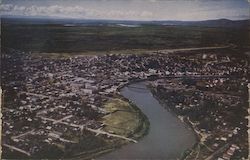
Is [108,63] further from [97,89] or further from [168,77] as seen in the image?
[168,77]

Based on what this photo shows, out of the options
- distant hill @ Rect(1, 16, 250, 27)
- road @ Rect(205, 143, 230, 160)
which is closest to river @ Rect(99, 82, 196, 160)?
road @ Rect(205, 143, 230, 160)

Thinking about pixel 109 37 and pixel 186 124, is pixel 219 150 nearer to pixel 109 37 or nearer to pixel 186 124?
pixel 186 124

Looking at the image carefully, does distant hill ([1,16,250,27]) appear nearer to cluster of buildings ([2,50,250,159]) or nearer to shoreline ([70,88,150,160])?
cluster of buildings ([2,50,250,159])

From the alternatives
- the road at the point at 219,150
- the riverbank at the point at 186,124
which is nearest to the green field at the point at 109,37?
the riverbank at the point at 186,124

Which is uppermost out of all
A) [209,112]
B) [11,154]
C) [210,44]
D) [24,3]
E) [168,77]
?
[24,3]

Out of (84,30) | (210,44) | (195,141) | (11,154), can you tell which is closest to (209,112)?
(195,141)

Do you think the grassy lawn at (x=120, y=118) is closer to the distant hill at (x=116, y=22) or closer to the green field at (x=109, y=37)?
the green field at (x=109, y=37)
